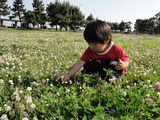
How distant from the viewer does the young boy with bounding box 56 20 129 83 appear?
3.36 meters

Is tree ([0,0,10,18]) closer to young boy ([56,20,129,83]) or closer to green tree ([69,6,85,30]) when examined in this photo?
green tree ([69,6,85,30])

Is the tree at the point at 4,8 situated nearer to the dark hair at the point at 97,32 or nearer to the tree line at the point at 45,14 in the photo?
→ the tree line at the point at 45,14

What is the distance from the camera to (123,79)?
391 cm

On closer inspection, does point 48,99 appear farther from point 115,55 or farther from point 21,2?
point 21,2

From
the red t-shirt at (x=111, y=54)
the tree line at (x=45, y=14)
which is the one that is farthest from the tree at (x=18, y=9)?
the red t-shirt at (x=111, y=54)

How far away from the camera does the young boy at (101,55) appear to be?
3.36 m

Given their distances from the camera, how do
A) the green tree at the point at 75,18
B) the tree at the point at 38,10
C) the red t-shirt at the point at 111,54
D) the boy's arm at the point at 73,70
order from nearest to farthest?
the boy's arm at the point at 73,70, the red t-shirt at the point at 111,54, the tree at the point at 38,10, the green tree at the point at 75,18

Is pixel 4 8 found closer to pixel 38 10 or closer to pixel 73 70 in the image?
pixel 38 10

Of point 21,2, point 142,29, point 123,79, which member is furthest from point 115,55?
point 142,29

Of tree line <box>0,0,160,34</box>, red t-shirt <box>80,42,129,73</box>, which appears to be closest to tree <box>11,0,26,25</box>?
tree line <box>0,0,160,34</box>

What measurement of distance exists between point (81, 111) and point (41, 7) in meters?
71.9

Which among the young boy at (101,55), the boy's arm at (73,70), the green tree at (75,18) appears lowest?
the boy's arm at (73,70)

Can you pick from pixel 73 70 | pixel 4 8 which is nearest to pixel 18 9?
pixel 4 8

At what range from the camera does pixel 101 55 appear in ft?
13.3
